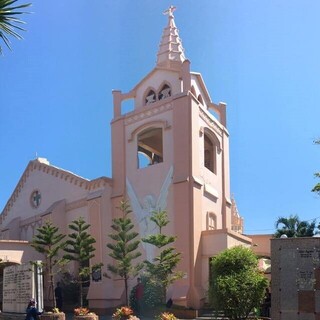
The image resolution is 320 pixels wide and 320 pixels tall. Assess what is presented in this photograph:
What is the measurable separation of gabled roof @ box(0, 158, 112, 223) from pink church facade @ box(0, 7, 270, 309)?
0.22ft

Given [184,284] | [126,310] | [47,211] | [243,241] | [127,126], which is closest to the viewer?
[126,310]

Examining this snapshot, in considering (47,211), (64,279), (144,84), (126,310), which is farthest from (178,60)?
(126,310)

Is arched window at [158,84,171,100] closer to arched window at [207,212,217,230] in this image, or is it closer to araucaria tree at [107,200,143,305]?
arched window at [207,212,217,230]

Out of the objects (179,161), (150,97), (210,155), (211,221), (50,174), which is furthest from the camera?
(50,174)

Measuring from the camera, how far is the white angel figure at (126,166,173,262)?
27219 mm

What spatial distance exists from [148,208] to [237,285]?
11222 mm

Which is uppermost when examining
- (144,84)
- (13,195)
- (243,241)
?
(144,84)

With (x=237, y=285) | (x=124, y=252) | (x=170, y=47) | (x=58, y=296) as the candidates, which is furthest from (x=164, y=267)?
(x=170, y=47)

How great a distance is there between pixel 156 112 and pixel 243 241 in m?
7.71

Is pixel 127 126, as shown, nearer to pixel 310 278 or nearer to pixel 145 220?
pixel 145 220

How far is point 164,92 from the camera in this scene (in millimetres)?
29625

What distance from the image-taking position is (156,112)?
2880 cm

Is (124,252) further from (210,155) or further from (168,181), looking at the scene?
(210,155)

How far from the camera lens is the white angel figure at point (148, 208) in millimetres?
27219
